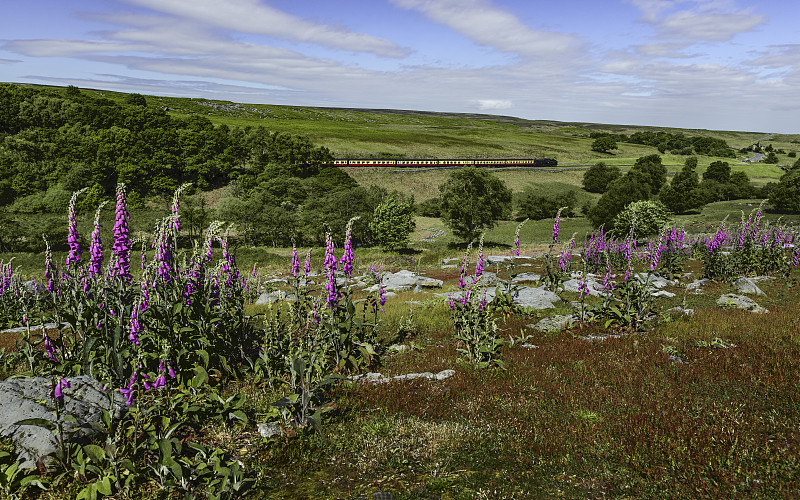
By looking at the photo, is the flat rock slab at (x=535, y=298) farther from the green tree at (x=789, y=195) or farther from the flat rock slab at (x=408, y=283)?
the green tree at (x=789, y=195)

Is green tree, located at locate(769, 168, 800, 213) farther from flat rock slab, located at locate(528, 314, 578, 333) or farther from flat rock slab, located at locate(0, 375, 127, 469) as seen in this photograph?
flat rock slab, located at locate(0, 375, 127, 469)

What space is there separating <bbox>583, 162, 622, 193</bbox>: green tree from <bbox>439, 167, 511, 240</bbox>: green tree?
48487 millimetres

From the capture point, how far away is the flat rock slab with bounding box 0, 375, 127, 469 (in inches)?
206

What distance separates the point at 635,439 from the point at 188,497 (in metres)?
5.92

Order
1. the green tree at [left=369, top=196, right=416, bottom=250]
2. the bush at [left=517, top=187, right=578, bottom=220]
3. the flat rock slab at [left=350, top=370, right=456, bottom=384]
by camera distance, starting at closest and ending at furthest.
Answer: the flat rock slab at [left=350, top=370, right=456, bottom=384]
the green tree at [left=369, top=196, right=416, bottom=250]
the bush at [left=517, top=187, right=578, bottom=220]

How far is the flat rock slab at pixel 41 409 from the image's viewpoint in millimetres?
5223

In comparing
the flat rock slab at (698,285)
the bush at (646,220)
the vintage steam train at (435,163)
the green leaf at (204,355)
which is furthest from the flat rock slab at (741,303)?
the vintage steam train at (435,163)

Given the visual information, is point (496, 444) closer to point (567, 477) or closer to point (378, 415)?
point (567, 477)

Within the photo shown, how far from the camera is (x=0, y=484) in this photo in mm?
4859

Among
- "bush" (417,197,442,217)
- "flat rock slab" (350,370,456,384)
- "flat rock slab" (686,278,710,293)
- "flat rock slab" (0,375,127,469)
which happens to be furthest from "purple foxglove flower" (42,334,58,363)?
"bush" (417,197,442,217)

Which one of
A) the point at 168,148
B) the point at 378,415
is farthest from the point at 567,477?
the point at 168,148

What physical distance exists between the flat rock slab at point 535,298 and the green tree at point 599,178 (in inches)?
3253

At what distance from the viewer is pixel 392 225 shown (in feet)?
153

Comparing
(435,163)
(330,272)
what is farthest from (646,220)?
(435,163)
